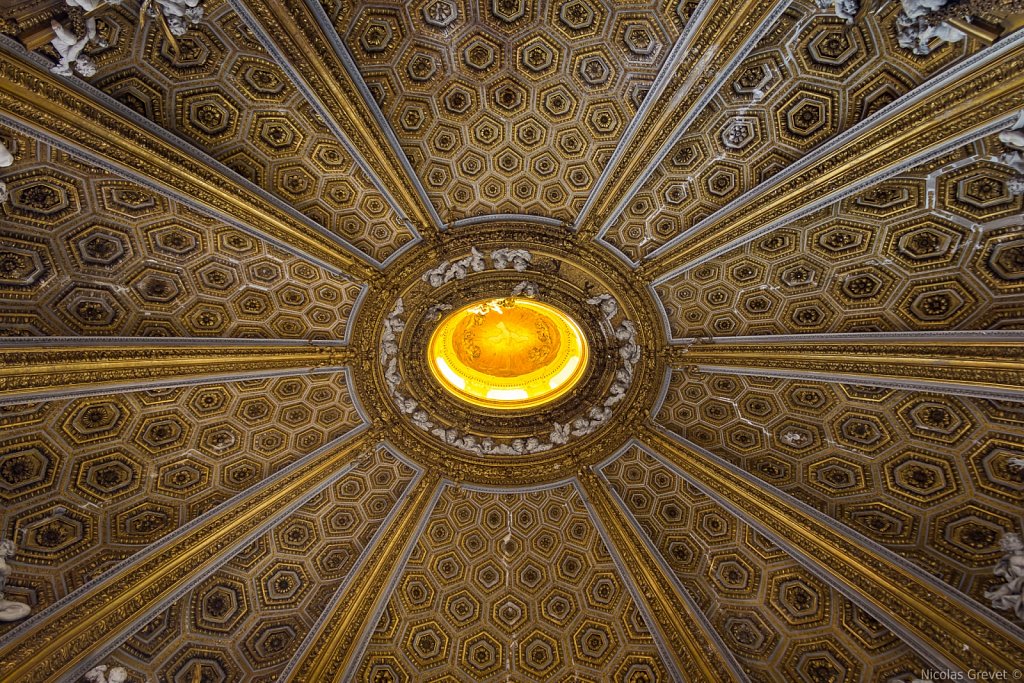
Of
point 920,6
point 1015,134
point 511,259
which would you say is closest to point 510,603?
point 511,259

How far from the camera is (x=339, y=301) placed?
51.2 feet

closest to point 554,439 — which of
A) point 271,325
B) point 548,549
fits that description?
point 548,549

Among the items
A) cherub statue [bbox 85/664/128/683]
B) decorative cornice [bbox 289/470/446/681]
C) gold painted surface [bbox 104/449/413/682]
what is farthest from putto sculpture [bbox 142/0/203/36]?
cherub statue [bbox 85/664/128/683]

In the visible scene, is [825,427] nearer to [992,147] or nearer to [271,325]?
[992,147]

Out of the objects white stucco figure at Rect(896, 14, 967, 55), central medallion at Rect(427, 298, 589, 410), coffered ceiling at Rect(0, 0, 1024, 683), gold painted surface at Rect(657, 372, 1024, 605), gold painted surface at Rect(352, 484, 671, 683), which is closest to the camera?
white stucco figure at Rect(896, 14, 967, 55)

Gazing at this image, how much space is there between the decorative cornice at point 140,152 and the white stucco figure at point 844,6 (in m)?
10.4

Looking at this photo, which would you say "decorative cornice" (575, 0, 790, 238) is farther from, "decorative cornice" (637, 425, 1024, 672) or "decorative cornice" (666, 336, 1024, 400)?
"decorative cornice" (637, 425, 1024, 672)

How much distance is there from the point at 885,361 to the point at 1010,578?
460 cm

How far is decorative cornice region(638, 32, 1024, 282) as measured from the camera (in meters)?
9.05

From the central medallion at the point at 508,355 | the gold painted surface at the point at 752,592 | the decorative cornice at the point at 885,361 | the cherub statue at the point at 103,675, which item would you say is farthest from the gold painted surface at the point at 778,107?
the cherub statue at the point at 103,675

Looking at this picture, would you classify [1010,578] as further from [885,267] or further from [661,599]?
[661,599]

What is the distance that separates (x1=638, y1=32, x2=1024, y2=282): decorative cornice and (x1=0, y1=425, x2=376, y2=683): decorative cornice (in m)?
10.5

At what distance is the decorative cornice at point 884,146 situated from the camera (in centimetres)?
905

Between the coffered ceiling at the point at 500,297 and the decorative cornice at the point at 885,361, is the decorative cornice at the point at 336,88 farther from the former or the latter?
the decorative cornice at the point at 885,361
